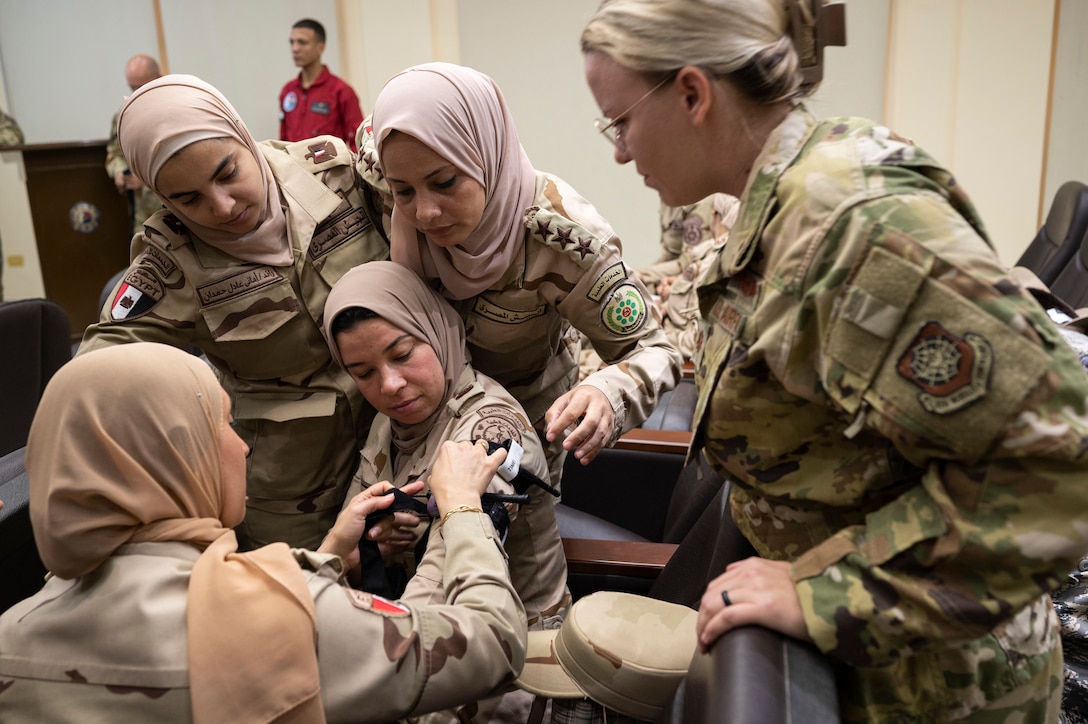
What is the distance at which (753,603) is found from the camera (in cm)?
88

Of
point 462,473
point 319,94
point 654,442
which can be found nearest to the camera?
point 462,473

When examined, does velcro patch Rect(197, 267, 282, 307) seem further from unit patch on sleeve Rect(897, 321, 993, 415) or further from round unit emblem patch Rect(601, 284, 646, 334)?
unit patch on sleeve Rect(897, 321, 993, 415)

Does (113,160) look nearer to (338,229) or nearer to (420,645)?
(338,229)

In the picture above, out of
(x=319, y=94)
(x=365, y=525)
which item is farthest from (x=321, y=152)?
(x=319, y=94)

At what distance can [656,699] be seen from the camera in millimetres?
1124

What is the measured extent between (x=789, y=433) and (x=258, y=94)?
623cm

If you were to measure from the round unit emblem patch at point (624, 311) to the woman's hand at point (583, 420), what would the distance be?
8.5 inches

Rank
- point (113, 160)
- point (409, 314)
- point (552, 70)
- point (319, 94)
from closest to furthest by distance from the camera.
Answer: point (409, 314), point (113, 160), point (319, 94), point (552, 70)

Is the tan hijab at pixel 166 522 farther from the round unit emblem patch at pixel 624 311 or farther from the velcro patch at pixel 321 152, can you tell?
the velcro patch at pixel 321 152

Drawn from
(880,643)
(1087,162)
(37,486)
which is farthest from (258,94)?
(880,643)

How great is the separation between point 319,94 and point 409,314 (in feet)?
15.0

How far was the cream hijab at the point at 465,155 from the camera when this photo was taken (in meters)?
1.47

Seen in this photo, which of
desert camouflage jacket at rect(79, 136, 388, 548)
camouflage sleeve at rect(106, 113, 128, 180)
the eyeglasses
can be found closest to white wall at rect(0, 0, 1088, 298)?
camouflage sleeve at rect(106, 113, 128, 180)

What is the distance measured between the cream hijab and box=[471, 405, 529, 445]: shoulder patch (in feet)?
0.83
